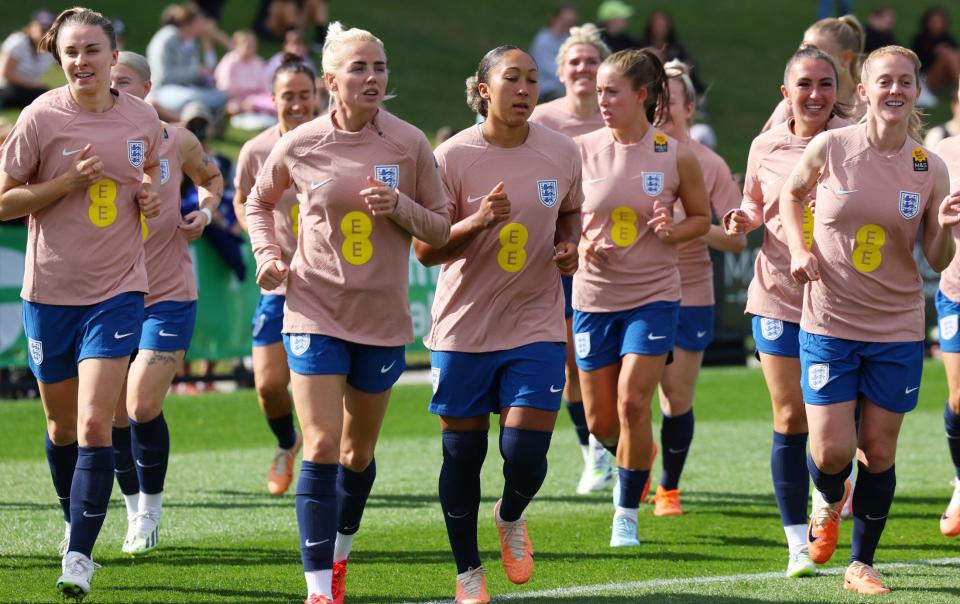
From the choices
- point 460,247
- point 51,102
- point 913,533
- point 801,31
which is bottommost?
point 801,31

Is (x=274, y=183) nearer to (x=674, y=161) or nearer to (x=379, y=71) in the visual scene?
(x=379, y=71)

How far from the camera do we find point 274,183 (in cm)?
614

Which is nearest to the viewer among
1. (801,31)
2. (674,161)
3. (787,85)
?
(787,85)

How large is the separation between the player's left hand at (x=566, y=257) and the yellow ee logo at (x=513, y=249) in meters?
0.14

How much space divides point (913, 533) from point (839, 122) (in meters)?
2.22

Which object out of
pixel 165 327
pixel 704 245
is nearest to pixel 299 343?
pixel 165 327

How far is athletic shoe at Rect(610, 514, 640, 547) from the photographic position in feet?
25.1

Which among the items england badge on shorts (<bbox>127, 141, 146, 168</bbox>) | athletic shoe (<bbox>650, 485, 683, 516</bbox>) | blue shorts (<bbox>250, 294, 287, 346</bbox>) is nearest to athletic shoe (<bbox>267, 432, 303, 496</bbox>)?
blue shorts (<bbox>250, 294, 287, 346</bbox>)

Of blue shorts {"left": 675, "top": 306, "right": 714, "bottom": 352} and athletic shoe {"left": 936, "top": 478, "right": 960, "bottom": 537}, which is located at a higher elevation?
blue shorts {"left": 675, "top": 306, "right": 714, "bottom": 352}

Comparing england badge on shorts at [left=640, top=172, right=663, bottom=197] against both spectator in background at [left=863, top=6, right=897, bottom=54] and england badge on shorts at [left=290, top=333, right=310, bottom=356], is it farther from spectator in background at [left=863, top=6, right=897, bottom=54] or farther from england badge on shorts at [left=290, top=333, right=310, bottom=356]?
spectator in background at [left=863, top=6, right=897, bottom=54]

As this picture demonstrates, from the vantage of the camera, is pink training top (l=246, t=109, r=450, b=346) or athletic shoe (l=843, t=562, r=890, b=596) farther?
athletic shoe (l=843, t=562, r=890, b=596)

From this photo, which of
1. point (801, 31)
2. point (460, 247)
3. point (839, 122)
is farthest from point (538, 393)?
point (801, 31)

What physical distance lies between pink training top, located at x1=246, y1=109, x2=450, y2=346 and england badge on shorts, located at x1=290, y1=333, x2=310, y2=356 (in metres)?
0.03

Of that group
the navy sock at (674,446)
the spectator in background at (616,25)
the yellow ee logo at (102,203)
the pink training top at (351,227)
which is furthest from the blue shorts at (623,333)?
the spectator in background at (616,25)
